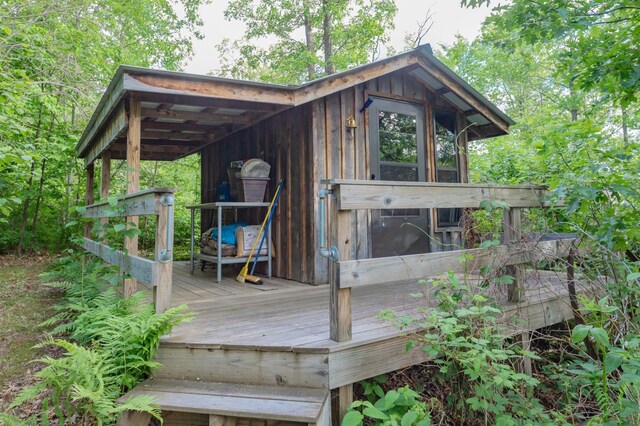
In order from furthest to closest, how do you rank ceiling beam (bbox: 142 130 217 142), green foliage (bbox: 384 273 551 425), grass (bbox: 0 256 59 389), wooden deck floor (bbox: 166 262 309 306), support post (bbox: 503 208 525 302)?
ceiling beam (bbox: 142 130 217 142), wooden deck floor (bbox: 166 262 309 306), grass (bbox: 0 256 59 389), support post (bbox: 503 208 525 302), green foliage (bbox: 384 273 551 425)

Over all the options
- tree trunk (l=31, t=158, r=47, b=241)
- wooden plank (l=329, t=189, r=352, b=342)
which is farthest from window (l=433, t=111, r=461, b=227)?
tree trunk (l=31, t=158, r=47, b=241)

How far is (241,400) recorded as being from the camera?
6.64ft

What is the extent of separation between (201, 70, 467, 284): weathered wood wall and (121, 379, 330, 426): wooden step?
2459mm

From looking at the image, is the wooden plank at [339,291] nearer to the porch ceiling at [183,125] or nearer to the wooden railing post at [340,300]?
the wooden railing post at [340,300]

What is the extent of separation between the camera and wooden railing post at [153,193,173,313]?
2.55m

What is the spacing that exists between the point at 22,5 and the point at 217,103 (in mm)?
5713

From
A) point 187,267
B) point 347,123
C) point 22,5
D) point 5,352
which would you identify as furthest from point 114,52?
point 5,352

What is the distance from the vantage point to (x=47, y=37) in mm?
7758

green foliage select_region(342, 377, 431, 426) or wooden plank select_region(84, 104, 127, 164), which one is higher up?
wooden plank select_region(84, 104, 127, 164)

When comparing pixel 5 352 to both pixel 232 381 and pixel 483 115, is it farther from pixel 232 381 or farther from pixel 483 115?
pixel 483 115

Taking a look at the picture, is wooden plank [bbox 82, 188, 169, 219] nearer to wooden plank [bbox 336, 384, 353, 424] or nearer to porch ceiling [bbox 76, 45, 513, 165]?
porch ceiling [bbox 76, 45, 513, 165]

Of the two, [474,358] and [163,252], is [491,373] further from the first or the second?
[163,252]

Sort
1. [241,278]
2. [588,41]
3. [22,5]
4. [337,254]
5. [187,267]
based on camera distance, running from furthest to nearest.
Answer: [22,5], [187,267], [241,278], [588,41], [337,254]

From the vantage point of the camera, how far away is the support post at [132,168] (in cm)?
343
